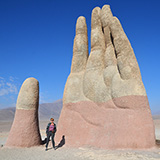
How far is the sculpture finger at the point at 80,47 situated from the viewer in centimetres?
1098

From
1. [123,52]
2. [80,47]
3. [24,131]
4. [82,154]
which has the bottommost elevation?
[82,154]

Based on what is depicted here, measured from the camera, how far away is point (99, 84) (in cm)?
957

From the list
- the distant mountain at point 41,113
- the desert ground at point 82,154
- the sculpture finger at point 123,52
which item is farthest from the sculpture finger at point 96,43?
the distant mountain at point 41,113

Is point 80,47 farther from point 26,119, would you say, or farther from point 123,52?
point 26,119

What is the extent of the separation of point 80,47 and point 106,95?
3873 millimetres

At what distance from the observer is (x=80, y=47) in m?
11.2

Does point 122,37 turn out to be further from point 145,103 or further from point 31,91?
point 31,91

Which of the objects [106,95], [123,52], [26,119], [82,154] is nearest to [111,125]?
[106,95]

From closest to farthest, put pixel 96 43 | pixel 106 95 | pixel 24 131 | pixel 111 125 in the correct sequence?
pixel 111 125 → pixel 106 95 → pixel 24 131 → pixel 96 43

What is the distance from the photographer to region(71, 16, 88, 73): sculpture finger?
10977 mm

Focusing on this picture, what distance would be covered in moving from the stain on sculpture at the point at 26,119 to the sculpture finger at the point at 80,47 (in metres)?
2.80

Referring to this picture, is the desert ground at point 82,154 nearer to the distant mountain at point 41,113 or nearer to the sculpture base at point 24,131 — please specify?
the sculpture base at point 24,131

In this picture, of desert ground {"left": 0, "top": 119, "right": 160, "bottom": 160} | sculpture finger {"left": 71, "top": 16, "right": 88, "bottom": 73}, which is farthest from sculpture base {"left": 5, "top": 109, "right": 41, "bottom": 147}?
sculpture finger {"left": 71, "top": 16, "right": 88, "bottom": 73}

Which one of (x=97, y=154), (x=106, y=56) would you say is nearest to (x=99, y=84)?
(x=106, y=56)
